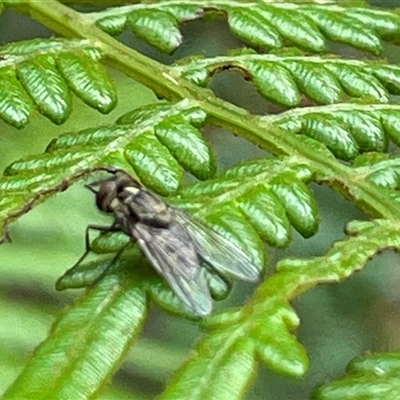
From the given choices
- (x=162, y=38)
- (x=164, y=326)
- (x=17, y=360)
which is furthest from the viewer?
(x=164, y=326)

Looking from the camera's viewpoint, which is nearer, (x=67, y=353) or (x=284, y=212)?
(x=67, y=353)

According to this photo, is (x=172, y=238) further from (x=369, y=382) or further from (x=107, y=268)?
(x=369, y=382)

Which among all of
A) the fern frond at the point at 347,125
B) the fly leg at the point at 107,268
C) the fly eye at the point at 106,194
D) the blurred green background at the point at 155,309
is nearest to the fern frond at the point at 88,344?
the fly leg at the point at 107,268

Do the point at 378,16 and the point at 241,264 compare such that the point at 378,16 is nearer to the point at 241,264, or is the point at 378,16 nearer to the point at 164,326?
the point at 241,264

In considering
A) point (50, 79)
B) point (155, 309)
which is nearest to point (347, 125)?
point (50, 79)

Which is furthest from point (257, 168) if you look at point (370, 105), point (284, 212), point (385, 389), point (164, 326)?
point (164, 326)

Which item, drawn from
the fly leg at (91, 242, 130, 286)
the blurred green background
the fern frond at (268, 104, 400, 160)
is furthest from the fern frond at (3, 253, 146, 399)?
the blurred green background

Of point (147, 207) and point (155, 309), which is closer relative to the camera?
point (147, 207)
